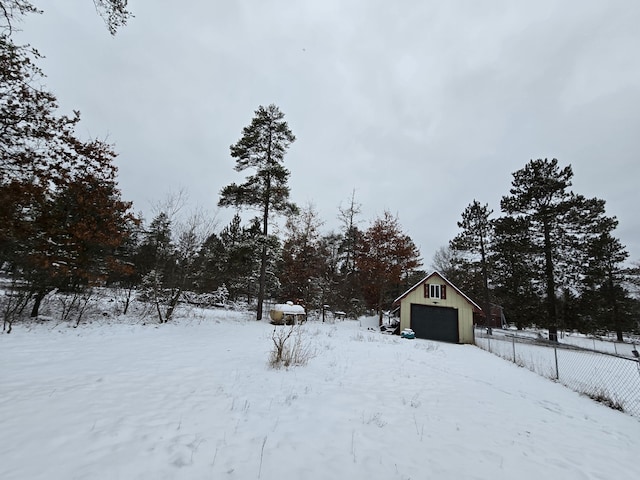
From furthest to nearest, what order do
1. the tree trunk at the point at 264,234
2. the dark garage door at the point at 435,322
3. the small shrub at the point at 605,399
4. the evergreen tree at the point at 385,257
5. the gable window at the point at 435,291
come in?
the evergreen tree at the point at 385,257 < the gable window at the point at 435,291 < the dark garage door at the point at 435,322 < the tree trunk at the point at 264,234 < the small shrub at the point at 605,399

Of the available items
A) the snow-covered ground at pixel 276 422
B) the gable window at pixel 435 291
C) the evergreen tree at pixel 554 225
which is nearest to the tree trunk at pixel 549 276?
the evergreen tree at pixel 554 225

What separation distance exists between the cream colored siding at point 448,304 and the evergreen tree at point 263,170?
10.7 meters

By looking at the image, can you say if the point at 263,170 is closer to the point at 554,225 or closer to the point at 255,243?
the point at 255,243

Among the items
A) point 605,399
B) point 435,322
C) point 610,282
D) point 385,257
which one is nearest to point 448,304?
point 435,322

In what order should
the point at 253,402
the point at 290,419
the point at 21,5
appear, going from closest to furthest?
1. the point at 290,419
2. the point at 253,402
3. the point at 21,5

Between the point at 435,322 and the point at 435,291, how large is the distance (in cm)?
Answer: 222

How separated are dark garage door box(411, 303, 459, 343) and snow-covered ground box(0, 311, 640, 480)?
12637mm

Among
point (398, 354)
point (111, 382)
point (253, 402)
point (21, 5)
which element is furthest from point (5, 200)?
point (398, 354)

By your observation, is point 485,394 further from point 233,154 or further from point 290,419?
point 233,154

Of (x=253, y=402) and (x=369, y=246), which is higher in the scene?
(x=369, y=246)

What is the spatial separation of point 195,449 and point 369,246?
23.6 metres

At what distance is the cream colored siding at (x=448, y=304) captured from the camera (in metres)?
19.2

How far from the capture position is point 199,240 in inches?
511

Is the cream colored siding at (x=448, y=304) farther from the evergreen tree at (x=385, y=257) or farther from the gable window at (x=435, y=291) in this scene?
the evergreen tree at (x=385, y=257)
